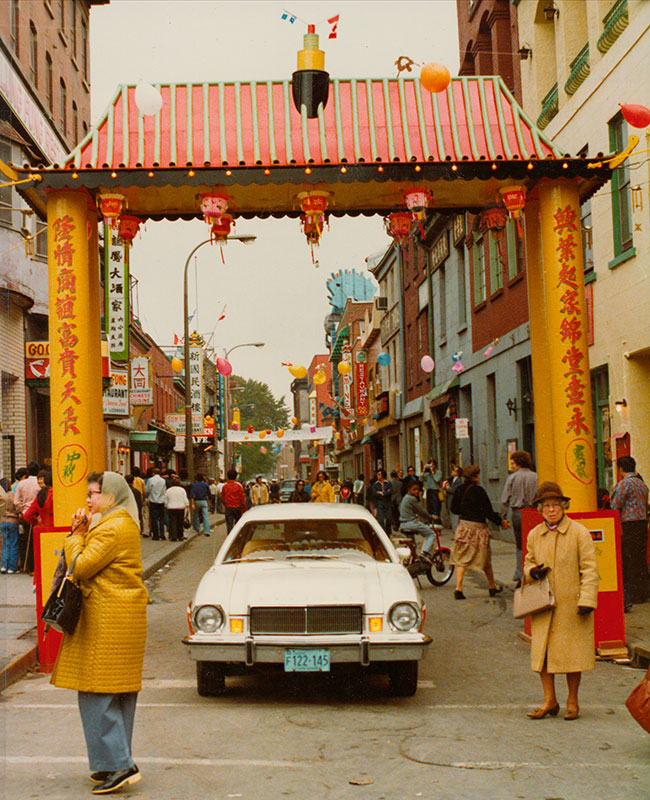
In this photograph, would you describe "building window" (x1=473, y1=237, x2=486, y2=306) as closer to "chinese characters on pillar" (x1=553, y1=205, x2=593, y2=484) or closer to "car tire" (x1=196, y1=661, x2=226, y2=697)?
"chinese characters on pillar" (x1=553, y1=205, x2=593, y2=484)

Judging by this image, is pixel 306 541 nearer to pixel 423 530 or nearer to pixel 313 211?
pixel 313 211

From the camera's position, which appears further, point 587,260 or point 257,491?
point 257,491

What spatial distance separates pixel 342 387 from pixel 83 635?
6263 centimetres

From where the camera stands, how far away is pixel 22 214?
71.9 feet

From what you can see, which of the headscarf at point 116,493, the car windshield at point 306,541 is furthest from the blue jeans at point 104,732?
the car windshield at point 306,541

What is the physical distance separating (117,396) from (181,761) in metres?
24.1

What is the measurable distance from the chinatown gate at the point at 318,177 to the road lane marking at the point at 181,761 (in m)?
4.02

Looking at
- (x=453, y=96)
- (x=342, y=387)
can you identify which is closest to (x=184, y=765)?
(x=453, y=96)

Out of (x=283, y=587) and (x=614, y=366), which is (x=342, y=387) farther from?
(x=283, y=587)

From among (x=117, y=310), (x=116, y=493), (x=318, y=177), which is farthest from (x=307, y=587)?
(x=117, y=310)

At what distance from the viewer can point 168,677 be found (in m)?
8.77

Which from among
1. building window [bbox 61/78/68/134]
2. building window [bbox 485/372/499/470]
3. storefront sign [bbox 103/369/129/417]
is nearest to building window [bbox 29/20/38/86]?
building window [bbox 61/78/68/134]

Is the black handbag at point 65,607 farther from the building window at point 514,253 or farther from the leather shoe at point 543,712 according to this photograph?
the building window at point 514,253

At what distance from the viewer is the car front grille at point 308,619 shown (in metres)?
7.38
